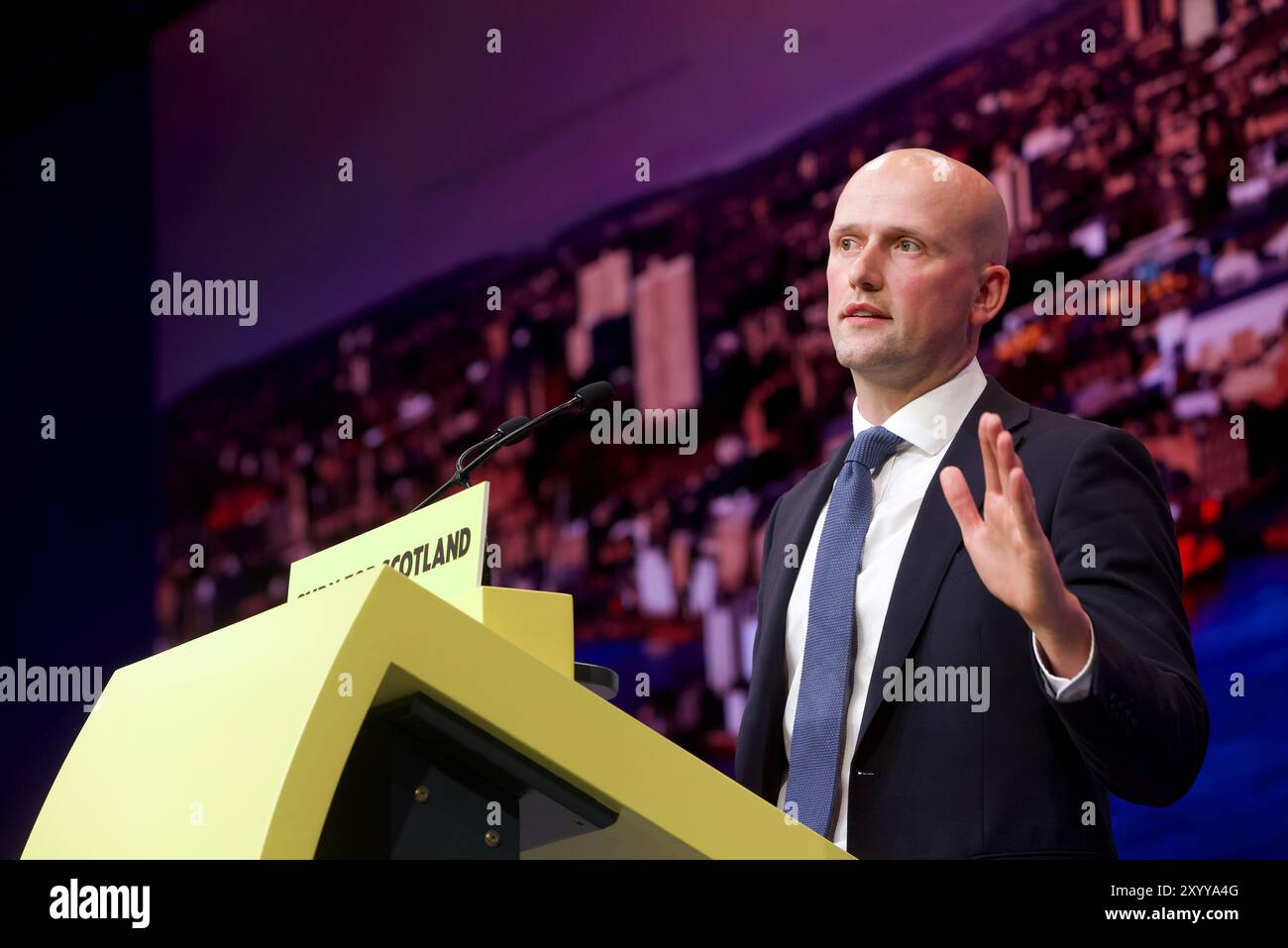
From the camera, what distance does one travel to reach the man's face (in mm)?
1837

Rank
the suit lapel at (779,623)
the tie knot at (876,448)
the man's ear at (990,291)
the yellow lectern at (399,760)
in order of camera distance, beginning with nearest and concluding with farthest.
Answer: the yellow lectern at (399,760), the suit lapel at (779,623), the tie knot at (876,448), the man's ear at (990,291)

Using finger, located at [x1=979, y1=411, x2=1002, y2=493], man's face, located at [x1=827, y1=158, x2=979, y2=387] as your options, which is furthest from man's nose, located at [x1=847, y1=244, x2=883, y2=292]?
finger, located at [x1=979, y1=411, x2=1002, y2=493]

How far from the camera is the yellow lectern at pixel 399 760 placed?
843mm

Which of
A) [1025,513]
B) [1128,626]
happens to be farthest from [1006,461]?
[1128,626]

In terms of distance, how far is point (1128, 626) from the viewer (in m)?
1.43

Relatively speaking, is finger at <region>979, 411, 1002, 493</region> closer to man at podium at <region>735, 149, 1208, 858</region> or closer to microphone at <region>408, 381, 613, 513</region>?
man at podium at <region>735, 149, 1208, 858</region>

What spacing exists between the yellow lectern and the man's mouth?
964 mm

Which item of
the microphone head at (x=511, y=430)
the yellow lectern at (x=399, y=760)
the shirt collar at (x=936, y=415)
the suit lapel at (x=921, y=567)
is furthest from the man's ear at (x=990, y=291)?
the yellow lectern at (x=399, y=760)

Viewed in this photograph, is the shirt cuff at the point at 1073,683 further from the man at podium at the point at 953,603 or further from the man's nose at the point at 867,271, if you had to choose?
the man's nose at the point at 867,271

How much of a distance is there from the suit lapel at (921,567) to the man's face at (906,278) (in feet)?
0.50

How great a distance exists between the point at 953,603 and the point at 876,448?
0.30 metres

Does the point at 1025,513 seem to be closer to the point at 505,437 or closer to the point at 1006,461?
the point at 1006,461
